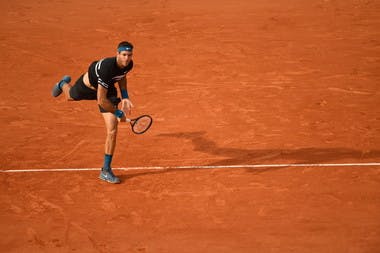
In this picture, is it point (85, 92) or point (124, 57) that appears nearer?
point (124, 57)

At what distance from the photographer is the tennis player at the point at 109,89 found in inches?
300

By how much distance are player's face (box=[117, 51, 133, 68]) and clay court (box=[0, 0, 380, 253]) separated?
1.83 metres

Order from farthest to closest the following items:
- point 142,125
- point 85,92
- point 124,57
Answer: point 85,92 < point 142,125 < point 124,57

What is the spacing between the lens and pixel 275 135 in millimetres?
9523

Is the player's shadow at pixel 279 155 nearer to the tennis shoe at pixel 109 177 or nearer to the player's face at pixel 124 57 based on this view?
the tennis shoe at pixel 109 177

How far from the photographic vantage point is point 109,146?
802cm

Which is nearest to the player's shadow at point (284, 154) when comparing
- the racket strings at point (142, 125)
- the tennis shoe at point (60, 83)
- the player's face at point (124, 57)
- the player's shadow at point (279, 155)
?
the player's shadow at point (279, 155)

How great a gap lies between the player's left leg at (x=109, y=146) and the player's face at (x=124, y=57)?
2.55 ft

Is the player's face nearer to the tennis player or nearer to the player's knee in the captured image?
the tennis player

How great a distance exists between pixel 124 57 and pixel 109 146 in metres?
1.38

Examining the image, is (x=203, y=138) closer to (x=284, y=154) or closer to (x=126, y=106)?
(x=284, y=154)

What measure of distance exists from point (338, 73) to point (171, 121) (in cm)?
429

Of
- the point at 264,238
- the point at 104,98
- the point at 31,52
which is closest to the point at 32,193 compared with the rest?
the point at 104,98

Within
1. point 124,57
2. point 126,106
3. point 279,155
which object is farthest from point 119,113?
point 279,155
